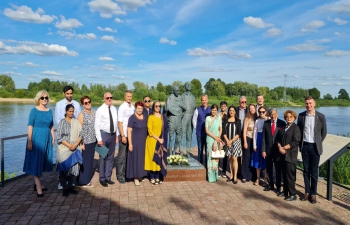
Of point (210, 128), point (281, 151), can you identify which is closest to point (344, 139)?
point (281, 151)

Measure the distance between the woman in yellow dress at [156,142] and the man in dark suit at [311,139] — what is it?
100 inches

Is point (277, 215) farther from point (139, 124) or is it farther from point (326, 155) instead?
point (139, 124)

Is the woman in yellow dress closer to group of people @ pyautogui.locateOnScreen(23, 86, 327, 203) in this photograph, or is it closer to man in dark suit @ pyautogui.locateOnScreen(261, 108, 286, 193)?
group of people @ pyautogui.locateOnScreen(23, 86, 327, 203)

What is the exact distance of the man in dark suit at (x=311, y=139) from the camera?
441 cm

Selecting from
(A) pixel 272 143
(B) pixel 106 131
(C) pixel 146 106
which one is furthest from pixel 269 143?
(B) pixel 106 131

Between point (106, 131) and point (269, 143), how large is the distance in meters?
3.12

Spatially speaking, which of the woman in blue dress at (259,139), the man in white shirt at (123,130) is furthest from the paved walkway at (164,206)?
the woman in blue dress at (259,139)

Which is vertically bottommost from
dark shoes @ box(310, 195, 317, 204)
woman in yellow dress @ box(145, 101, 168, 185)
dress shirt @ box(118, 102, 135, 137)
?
dark shoes @ box(310, 195, 317, 204)

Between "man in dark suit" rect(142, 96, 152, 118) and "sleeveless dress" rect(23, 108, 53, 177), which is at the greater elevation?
"man in dark suit" rect(142, 96, 152, 118)

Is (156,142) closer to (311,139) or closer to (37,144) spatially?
(37,144)

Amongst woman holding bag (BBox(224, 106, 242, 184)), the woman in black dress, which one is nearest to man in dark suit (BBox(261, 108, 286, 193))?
the woman in black dress

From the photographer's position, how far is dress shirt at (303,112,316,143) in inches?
176

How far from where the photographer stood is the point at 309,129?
449cm

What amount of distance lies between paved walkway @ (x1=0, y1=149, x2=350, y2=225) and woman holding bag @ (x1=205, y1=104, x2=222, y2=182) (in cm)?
A: 36
